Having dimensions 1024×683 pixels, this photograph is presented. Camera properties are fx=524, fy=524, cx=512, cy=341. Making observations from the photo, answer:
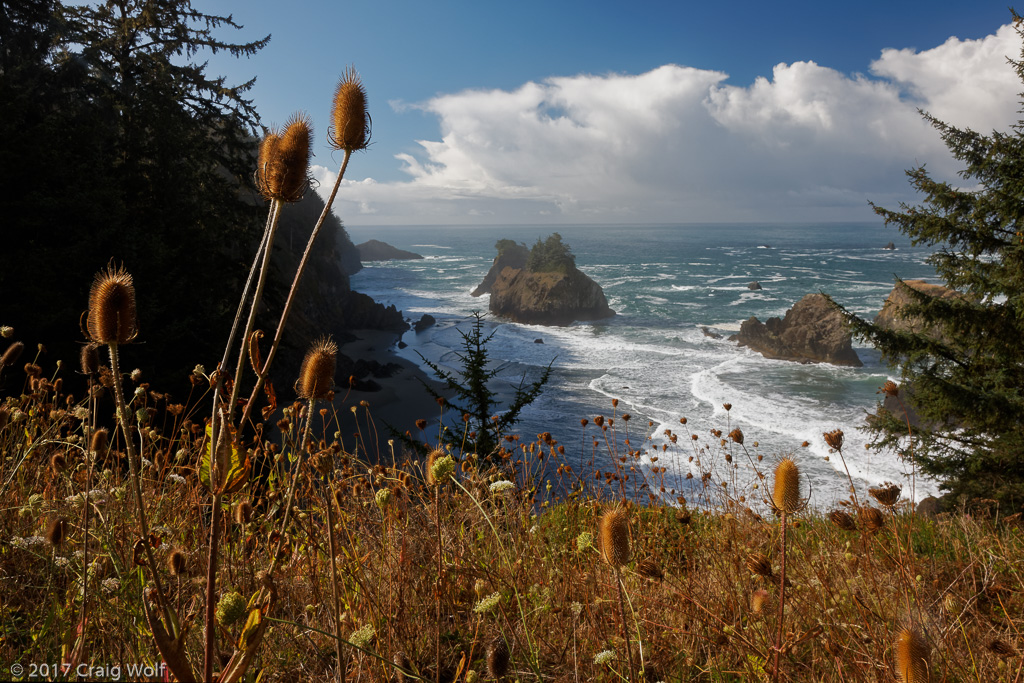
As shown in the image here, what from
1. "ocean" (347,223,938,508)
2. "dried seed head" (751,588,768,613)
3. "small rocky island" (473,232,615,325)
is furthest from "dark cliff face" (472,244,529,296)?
"dried seed head" (751,588,768,613)

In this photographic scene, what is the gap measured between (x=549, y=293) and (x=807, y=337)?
69.9 feet

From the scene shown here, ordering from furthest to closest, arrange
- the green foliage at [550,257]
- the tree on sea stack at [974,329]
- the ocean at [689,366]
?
the green foliage at [550,257]
the ocean at [689,366]
the tree on sea stack at [974,329]

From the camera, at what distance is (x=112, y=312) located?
1.00 m

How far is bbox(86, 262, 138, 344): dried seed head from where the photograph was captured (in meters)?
0.99

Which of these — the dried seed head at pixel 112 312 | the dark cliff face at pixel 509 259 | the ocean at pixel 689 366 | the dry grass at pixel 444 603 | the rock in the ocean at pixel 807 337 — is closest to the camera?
the dried seed head at pixel 112 312

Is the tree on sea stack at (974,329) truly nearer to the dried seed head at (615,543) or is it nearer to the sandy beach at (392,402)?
the dried seed head at (615,543)

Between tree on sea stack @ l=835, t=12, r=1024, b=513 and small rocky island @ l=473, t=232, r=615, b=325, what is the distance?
36942 millimetres

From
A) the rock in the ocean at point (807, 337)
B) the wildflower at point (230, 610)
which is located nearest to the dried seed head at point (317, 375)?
the wildflower at point (230, 610)

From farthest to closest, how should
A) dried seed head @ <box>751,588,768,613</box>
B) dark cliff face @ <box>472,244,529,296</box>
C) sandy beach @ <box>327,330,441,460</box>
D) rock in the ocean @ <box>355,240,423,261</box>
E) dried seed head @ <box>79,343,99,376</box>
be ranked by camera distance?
1. rock in the ocean @ <box>355,240,423,261</box>
2. dark cliff face @ <box>472,244,529,296</box>
3. sandy beach @ <box>327,330,441,460</box>
4. dried seed head @ <box>79,343,99,376</box>
5. dried seed head @ <box>751,588,768,613</box>

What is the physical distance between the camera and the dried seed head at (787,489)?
1386 mm

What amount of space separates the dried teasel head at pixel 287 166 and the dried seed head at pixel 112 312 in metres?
0.33

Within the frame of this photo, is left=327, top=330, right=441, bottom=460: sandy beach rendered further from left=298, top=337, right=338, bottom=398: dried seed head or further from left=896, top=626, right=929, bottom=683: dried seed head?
left=896, top=626, right=929, bottom=683: dried seed head

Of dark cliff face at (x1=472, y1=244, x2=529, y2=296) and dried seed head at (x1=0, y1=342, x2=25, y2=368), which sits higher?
dark cliff face at (x1=472, y1=244, x2=529, y2=296)

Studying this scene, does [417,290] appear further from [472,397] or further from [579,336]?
[472,397]
